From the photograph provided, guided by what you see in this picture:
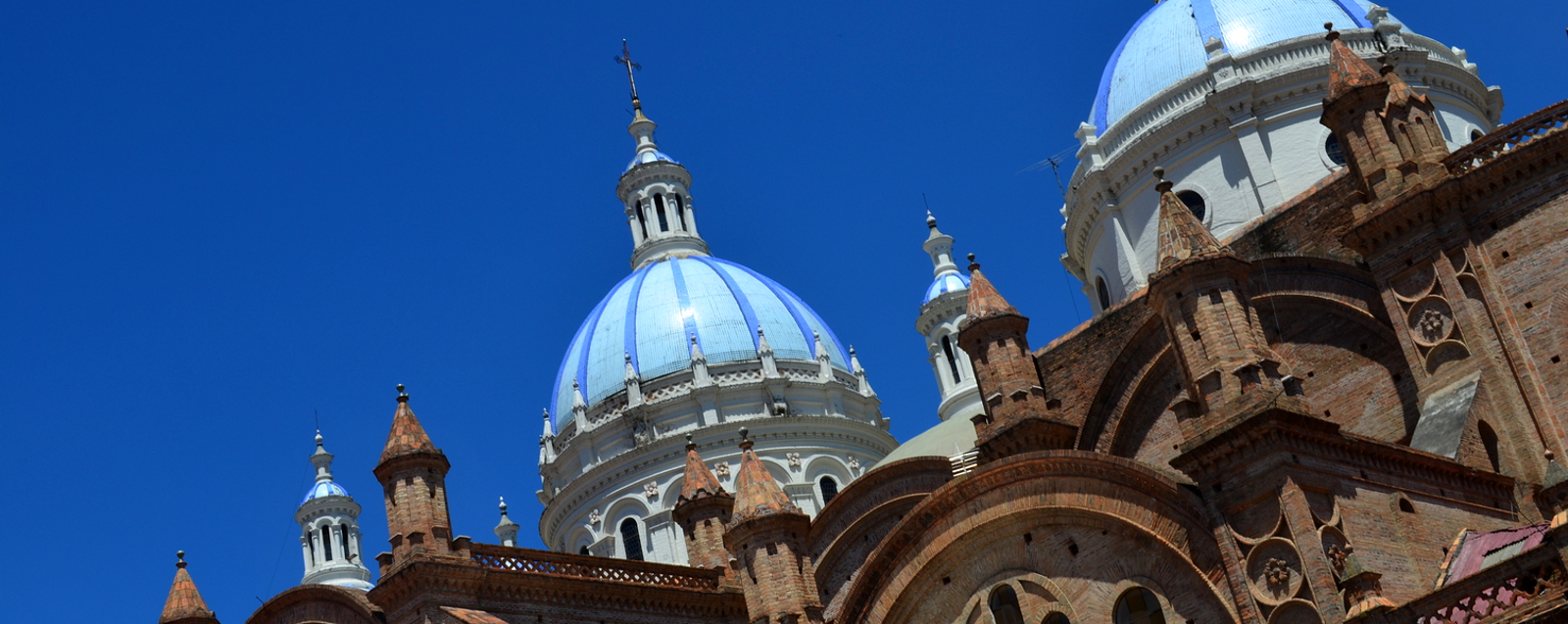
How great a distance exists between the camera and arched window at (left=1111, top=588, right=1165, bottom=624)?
79.9 feet

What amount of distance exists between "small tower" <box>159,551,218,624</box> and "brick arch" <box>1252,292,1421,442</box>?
21.1 meters

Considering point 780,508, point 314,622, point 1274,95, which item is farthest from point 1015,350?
point 314,622

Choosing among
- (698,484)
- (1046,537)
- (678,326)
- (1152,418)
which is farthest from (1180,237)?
(678,326)

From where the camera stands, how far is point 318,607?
3194 cm

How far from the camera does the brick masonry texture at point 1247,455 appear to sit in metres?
22.5

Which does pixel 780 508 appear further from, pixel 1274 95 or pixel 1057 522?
pixel 1274 95

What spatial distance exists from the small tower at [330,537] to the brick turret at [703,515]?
3414cm

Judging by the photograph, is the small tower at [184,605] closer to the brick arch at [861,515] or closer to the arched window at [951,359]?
the brick arch at [861,515]

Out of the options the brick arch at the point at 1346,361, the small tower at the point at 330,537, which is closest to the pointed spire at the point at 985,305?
the brick arch at the point at 1346,361

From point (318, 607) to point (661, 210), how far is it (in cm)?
3351

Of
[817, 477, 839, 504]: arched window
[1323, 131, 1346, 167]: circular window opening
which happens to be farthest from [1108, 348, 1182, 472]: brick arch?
[817, 477, 839, 504]: arched window

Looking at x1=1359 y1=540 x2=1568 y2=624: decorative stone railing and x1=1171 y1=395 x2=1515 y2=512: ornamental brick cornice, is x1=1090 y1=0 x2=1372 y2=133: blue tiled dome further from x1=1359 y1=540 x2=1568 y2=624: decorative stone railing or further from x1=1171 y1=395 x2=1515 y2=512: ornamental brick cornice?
x1=1359 y1=540 x2=1568 y2=624: decorative stone railing

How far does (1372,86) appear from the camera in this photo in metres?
28.1

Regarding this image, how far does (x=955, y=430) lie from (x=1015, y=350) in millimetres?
9281
